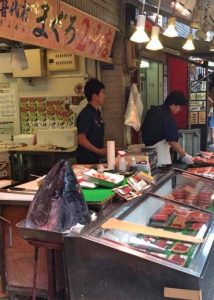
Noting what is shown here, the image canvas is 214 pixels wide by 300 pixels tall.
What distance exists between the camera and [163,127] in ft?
19.8

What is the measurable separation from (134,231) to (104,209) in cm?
46

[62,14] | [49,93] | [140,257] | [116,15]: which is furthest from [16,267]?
[49,93]

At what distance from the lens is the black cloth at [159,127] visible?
6.00 metres

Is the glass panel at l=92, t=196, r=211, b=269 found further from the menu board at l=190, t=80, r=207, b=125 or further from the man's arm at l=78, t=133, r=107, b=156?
the menu board at l=190, t=80, r=207, b=125

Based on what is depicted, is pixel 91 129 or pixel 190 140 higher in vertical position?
pixel 91 129

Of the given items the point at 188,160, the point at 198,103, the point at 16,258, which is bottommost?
the point at 16,258

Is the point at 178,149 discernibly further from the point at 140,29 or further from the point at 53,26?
the point at 53,26

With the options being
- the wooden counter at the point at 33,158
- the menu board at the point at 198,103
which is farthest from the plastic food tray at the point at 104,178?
the menu board at the point at 198,103

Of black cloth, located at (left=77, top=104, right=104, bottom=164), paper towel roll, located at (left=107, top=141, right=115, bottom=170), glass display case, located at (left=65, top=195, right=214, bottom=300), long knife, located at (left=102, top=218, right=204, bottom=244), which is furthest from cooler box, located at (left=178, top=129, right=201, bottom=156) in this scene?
glass display case, located at (left=65, top=195, right=214, bottom=300)

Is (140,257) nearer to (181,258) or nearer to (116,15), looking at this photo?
(181,258)

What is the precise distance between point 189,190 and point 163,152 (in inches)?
56.9

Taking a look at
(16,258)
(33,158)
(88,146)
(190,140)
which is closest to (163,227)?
(16,258)

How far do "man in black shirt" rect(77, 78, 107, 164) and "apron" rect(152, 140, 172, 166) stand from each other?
0.79 meters

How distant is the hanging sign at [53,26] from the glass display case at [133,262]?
223 centimetres
